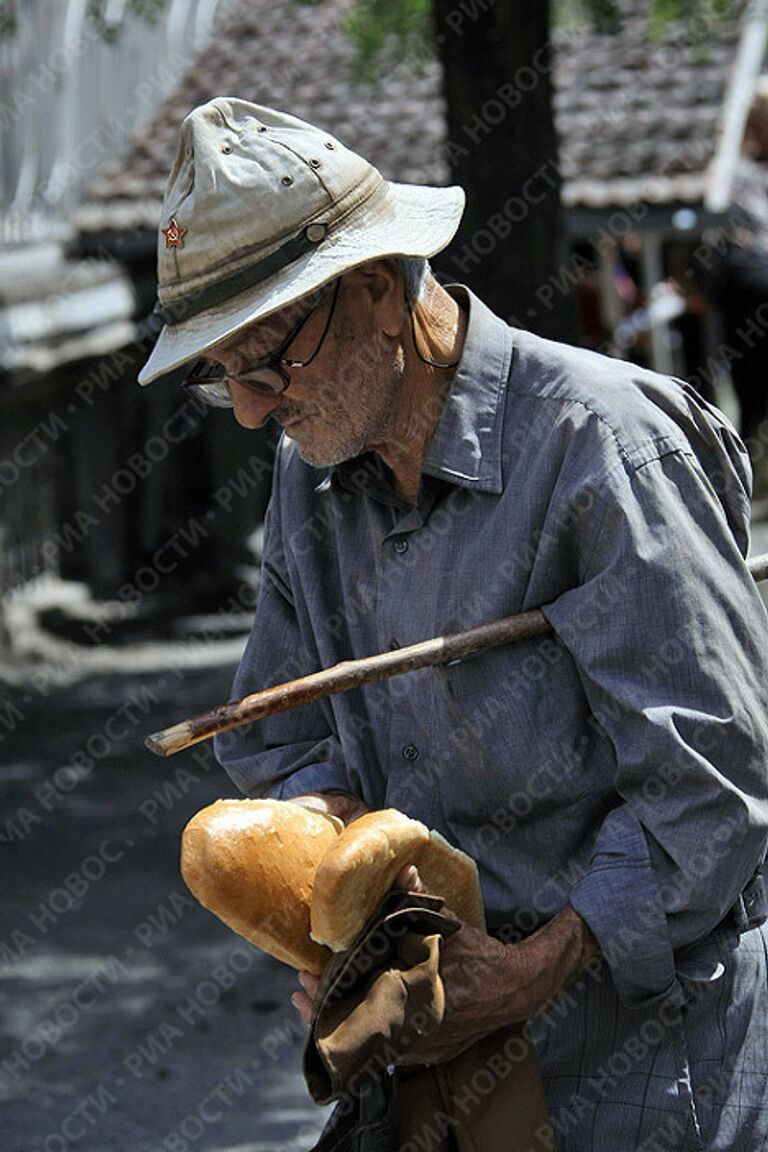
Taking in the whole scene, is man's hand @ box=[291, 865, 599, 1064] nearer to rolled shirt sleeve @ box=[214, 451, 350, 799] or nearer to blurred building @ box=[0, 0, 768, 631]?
rolled shirt sleeve @ box=[214, 451, 350, 799]

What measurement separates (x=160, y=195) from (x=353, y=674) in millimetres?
10335

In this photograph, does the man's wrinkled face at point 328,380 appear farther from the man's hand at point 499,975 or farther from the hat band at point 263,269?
the man's hand at point 499,975

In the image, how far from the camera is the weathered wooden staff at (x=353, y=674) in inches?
87.3

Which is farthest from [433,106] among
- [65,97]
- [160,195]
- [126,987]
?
[126,987]

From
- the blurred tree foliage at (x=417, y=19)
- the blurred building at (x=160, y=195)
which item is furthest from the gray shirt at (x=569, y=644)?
the blurred building at (x=160, y=195)

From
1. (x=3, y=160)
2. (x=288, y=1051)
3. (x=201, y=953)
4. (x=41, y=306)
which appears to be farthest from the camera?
(x=3, y=160)

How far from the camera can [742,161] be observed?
1541 cm

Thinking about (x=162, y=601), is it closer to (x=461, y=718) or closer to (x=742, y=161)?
(x=742, y=161)

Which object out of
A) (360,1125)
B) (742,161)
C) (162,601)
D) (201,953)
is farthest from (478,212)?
(742,161)

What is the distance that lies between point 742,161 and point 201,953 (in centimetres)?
1101

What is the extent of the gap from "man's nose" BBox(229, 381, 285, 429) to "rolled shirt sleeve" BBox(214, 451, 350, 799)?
296 millimetres

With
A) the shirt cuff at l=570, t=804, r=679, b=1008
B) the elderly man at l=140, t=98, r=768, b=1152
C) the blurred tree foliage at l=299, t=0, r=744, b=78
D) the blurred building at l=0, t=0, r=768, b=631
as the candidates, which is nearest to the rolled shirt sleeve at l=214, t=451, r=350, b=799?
the elderly man at l=140, t=98, r=768, b=1152

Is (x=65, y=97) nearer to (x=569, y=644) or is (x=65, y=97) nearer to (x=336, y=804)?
(x=336, y=804)

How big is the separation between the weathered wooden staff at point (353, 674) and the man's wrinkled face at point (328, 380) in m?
0.27
